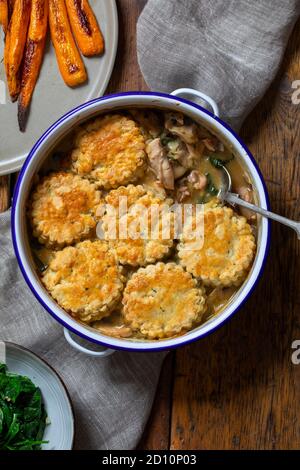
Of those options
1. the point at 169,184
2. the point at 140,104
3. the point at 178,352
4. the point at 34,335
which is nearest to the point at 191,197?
the point at 169,184

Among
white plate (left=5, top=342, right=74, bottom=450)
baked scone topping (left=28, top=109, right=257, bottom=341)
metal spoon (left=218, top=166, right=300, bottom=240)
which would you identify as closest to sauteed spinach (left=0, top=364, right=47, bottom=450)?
white plate (left=5, top=342, right=74, bottom=450)

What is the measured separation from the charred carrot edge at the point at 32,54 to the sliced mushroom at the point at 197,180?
65 centimetres

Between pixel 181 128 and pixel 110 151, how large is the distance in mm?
247

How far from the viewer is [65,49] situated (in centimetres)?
234

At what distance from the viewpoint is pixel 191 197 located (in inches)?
86.1

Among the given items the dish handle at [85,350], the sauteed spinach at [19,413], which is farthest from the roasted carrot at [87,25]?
the sauteed spinach at [19,413]

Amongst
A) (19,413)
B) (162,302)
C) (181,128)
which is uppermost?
(181,128)

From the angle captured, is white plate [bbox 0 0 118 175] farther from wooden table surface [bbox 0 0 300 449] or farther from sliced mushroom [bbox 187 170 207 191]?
sliced mushroom [bbox 187 170 207 191]

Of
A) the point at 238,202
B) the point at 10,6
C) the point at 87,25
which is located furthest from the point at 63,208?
the point at 10,6

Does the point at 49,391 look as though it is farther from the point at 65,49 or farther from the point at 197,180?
the point at 65,49

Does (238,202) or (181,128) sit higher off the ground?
(181,128)

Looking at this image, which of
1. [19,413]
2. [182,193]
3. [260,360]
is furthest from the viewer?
[260,360]

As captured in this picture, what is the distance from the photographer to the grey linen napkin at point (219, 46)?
7.43ft

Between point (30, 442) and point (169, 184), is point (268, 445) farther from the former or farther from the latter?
point (169, 184)
